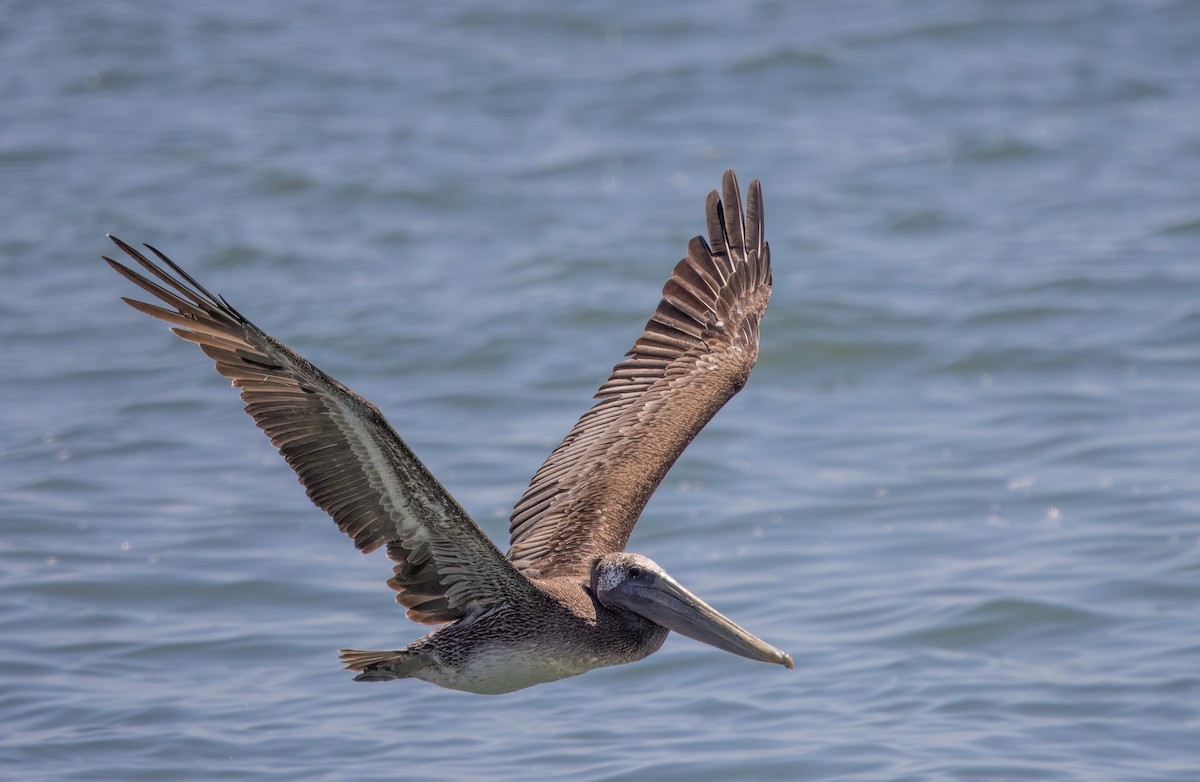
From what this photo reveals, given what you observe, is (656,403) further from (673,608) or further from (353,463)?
(353,463)

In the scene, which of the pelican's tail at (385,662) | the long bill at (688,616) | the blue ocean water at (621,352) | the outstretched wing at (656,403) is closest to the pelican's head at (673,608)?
the long bill at (688,616)

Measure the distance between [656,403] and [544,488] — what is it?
596mm

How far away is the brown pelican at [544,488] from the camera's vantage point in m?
4.84

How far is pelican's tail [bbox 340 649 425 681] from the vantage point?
550 centimetres

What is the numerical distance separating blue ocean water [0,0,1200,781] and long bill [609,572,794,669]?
0.95 m

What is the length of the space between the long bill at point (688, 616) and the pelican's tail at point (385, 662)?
0.74m

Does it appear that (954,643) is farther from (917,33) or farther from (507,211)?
(917,33)

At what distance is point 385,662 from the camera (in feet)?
18.2

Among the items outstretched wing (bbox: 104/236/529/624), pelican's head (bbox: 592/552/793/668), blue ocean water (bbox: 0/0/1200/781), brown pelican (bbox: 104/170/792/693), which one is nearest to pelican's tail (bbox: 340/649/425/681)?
brown pelican (bbox: 104/170/792/693)

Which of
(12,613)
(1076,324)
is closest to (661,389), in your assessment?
(12,613)

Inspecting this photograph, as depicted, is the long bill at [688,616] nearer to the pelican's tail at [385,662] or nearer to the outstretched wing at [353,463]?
the outstretched wing at [353,463]

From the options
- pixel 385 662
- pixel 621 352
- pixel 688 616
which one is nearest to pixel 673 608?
pixel 688 616

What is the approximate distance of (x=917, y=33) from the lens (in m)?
16.2

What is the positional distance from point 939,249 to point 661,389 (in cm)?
615
